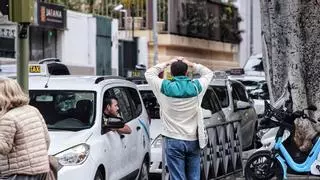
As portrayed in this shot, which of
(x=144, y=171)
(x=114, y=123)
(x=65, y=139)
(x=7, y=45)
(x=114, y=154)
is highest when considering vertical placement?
(x=7, y=45)

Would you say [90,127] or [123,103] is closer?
[90,127]

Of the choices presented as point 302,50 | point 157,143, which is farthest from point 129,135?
point 302,50

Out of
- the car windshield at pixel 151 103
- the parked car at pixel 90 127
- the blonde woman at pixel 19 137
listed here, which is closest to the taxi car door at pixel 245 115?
the car windshield at pixel 151 103

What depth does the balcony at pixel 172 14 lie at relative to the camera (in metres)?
35.8

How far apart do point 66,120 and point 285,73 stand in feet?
13.7

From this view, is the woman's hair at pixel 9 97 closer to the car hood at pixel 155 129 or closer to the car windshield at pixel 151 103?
the car hood at pixel 155 129

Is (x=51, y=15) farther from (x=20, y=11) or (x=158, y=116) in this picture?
(x=20, y=11)

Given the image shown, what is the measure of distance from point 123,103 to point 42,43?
1898 cm

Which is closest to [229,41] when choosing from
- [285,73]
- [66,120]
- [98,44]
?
[98,44]

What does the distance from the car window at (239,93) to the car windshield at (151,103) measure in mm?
2502

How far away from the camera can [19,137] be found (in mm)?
5930

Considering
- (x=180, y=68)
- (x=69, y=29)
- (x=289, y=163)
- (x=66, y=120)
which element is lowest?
(x=289, y=163)

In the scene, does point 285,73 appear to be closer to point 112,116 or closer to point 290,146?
point 290,146

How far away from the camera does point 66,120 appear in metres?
9.40
